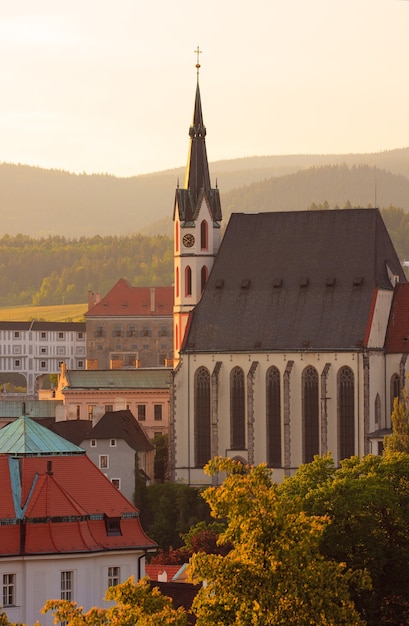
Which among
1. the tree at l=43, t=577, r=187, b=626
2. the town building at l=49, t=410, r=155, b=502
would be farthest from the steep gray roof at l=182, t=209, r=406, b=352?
the tree at l=43, t=577, r=187, b=626

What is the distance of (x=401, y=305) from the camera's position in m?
160

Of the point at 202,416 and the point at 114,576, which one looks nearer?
the point at 114,576

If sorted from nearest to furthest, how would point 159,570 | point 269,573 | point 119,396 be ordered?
point 269,573 → point 159,570 → point 119,396

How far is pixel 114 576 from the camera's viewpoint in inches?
Result: 3716

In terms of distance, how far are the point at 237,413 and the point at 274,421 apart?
2902mm

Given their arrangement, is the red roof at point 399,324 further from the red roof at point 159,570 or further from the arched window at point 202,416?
the red roof at point 159,570

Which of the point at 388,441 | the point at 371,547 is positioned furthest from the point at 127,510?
the point at 388,441

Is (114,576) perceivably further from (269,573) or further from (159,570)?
(269,573)

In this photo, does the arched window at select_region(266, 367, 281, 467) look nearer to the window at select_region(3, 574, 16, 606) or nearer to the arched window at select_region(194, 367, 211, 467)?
the arched window at select_region(194, 367, 211, 467)

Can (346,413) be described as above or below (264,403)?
below

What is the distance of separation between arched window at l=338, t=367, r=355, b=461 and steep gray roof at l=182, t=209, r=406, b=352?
2245mm

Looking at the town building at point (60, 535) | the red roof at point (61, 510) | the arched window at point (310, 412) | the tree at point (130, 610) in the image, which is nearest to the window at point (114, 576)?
the town building at point (60, 535)

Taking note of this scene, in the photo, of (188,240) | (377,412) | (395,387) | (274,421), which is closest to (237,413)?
(274,421)

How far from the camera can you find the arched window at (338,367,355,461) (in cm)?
15525
